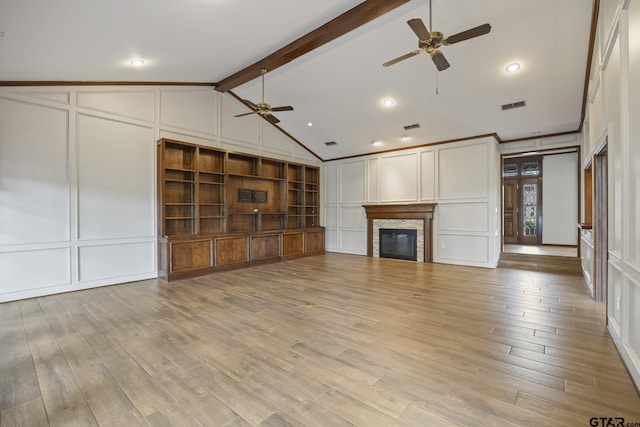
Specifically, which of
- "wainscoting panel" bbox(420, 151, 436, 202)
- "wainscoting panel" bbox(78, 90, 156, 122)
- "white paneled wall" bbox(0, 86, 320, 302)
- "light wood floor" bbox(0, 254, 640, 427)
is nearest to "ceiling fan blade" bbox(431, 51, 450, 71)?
"light wood floor" bbox(0, 254, 640, 427)

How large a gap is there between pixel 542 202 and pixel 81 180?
11.2m

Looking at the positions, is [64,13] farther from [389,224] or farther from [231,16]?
[389,224]

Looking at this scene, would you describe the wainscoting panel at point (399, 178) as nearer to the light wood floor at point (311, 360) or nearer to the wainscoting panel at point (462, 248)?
the wainscoting panel at point (462, 248)

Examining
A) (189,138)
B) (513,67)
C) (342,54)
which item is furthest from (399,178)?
(189,138)

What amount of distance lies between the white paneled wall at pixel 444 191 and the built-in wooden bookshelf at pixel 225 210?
1.29 m

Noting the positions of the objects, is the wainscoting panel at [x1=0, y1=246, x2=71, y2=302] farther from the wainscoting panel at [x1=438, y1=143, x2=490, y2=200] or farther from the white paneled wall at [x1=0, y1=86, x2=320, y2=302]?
the wainscoting panel at [x1=438, y1=143, x2=490, y2=200]

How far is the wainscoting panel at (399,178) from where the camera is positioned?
24.8ft

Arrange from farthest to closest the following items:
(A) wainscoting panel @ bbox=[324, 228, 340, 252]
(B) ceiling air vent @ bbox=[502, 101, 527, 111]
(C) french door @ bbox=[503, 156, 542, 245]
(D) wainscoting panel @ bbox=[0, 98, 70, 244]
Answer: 1. (A) wainscoting panel @ bbox=[324, 228, 340, 252]
2. (C) french door @ bbox=[503, 156, 542, 245]
3. (B) ceiling air vent @ bbox=[502, 101, 527, 111]
4. (D) wainscoting panel @ bbox=[0, 98, 70, 244]

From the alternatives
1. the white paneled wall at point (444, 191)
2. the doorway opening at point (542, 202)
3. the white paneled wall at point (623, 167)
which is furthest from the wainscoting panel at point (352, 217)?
the white paneled wall at point (623, 167)

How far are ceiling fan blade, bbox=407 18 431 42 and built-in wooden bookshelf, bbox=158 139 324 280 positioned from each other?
4.49 metres

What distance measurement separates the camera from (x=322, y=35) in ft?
13.7

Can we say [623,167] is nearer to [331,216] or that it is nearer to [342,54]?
[342,54]

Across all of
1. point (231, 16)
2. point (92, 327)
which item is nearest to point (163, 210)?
point (92, 327)

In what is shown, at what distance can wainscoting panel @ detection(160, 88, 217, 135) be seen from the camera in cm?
570
